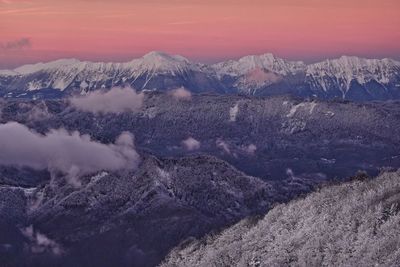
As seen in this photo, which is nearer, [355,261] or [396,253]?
[396,253]

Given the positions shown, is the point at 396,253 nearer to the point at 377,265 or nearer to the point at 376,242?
the point at 377,265

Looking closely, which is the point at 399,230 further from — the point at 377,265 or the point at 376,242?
the point at 377,265

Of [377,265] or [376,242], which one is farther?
[376,242]

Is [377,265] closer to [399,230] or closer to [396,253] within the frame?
[396,253]

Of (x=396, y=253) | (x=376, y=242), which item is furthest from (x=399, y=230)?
(x=396, y=253)

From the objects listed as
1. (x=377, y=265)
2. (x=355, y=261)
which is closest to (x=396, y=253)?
(x=377, y=265)

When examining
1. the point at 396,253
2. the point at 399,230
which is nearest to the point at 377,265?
the point at 396,253

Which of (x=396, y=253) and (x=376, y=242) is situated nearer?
(x=396, y=253)

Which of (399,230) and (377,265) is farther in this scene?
(399,230)
